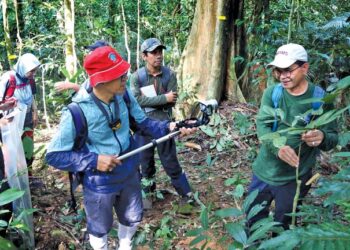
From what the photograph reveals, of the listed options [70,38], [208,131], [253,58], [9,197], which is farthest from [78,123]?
[70,38]

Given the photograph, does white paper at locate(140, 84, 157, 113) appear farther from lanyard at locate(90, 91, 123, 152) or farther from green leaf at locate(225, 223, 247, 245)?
green leaf at locate(225, 223, 247, 245)

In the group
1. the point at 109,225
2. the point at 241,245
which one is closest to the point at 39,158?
the point at 109,225

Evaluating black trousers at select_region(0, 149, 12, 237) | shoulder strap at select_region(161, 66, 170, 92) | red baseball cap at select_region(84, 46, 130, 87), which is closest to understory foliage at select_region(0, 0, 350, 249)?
black trousers at select_region(0, 149, 12, 237)

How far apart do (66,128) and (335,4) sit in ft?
19.8

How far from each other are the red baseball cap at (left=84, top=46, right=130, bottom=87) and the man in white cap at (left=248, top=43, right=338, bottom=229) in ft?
3.06

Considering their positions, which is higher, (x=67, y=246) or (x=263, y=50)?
(x=263, y=50)

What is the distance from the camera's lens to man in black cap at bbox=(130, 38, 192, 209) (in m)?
4.07

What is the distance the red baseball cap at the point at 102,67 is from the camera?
2.42 m

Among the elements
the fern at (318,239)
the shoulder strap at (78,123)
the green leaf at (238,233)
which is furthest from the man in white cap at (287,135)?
the fern at (318,239)

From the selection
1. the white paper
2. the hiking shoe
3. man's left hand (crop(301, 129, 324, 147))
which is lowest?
the hiking shoe

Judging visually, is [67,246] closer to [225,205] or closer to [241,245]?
[225,205]

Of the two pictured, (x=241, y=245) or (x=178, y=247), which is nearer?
(x=241, y=245)

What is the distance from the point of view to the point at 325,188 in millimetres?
1455

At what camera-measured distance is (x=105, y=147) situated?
2.61m
